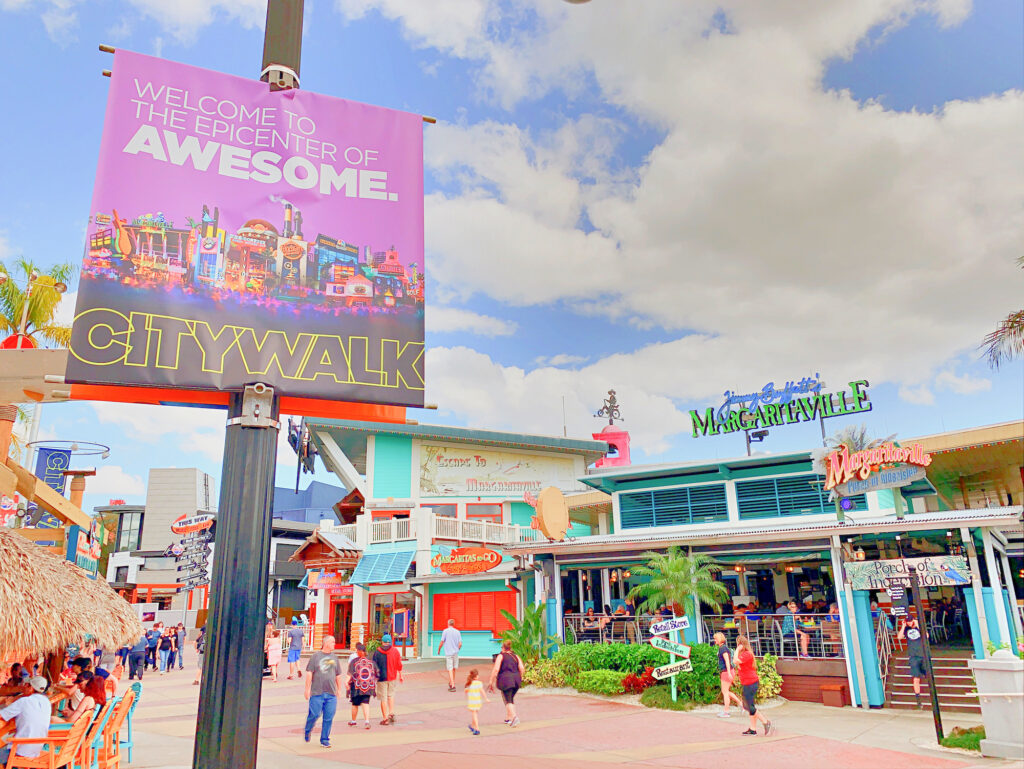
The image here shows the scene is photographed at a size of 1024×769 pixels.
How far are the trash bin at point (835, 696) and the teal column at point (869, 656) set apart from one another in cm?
51

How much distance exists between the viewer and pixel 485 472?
34844 millimetres

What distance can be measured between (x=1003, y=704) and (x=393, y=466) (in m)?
26.1

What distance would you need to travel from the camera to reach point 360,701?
45.3ft

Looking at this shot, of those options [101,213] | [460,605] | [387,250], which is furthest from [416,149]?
[460,605]

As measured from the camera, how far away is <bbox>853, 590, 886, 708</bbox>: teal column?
15945mm

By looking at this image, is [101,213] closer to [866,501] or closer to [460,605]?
[866,501]

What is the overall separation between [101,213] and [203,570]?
35.5 m

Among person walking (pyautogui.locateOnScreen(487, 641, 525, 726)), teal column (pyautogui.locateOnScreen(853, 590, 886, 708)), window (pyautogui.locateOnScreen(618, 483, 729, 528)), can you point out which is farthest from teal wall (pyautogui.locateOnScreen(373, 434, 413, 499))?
teal column (pyautogui.locateOnScreen(853, 590, 886, 708))

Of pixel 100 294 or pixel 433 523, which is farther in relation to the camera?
pixel 433 523

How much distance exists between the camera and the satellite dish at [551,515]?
21.4 metres

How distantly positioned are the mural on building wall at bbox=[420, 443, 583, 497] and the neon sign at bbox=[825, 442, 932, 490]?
18435 millimetres

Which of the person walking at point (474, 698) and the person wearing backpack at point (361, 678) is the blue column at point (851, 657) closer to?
the person walking at point (474, 698)

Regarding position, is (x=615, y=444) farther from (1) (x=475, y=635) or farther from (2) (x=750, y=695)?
(2) (x=750, y=695)

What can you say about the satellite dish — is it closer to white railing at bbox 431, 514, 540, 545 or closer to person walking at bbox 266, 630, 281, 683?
white railing at bbox 431, 514, 540, 545
